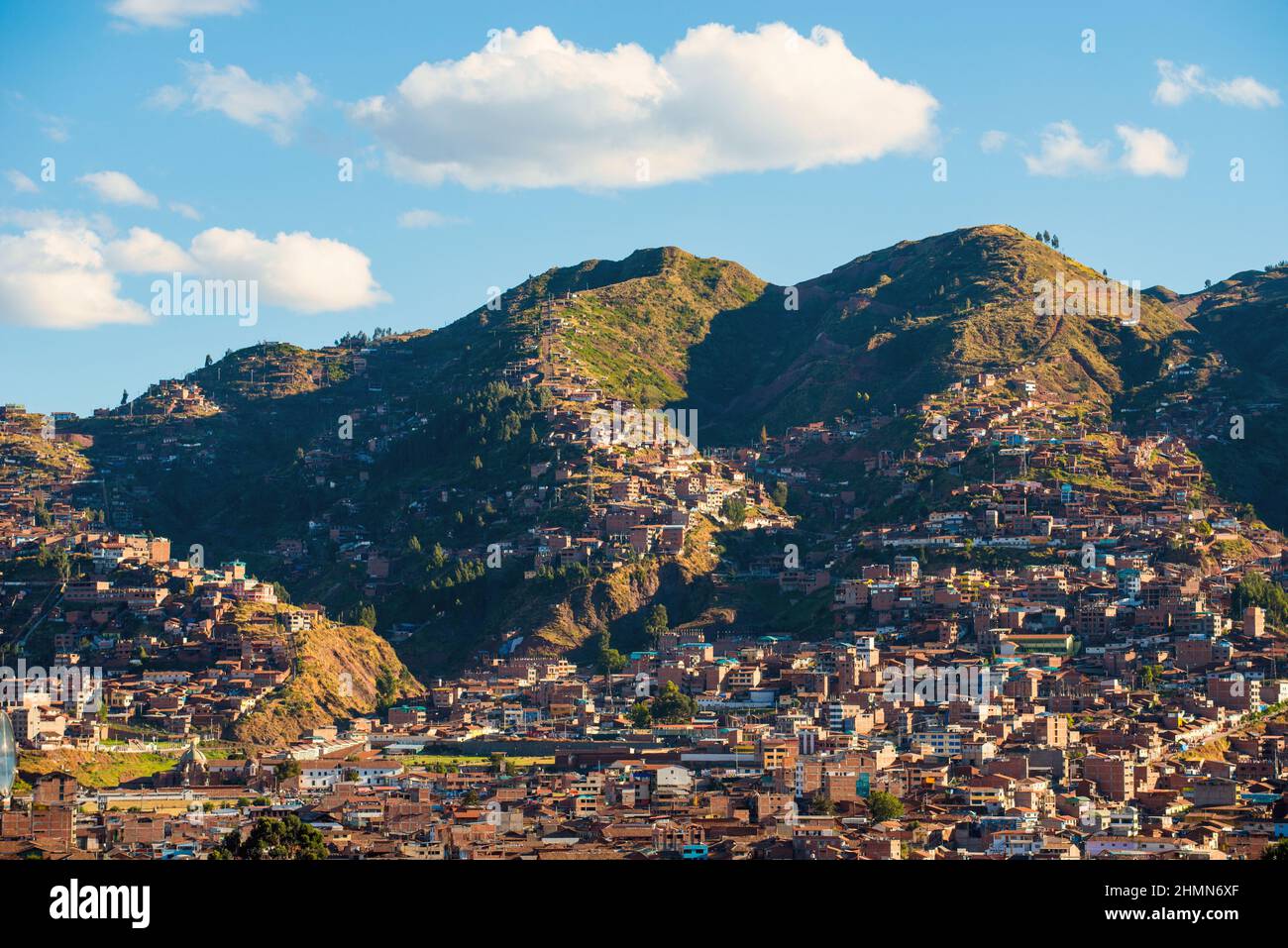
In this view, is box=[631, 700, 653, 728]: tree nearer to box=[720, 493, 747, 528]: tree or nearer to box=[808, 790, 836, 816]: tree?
box=[808, 790, 836, 816]: tree

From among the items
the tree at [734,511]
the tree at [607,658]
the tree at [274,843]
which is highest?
the tree at [734,511]

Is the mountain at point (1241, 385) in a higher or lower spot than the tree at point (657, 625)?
higher

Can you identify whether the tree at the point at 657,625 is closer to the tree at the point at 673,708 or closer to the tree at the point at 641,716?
the tree at the point at 673,708

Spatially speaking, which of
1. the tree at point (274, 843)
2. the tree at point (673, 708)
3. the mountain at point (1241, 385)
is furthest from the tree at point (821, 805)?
the mountain at point (1241, 385)

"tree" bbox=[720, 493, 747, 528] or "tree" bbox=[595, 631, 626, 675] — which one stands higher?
"tree" bbox=[720, 493, 747, 528]

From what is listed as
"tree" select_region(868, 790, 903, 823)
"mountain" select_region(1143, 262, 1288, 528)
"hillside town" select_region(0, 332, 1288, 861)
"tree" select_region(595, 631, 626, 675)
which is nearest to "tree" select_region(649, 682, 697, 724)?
"hillside town" select_region(0, 332, 1288, 861)

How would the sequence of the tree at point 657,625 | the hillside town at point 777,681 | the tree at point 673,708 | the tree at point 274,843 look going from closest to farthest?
the tree at point 274,843 → the hillside town at point 777,681 → the tree at point 673,708 → the tree at point 657,625

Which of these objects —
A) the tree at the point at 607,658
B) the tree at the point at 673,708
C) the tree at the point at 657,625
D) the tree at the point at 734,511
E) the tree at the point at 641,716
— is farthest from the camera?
the tree at the point at 734,511
